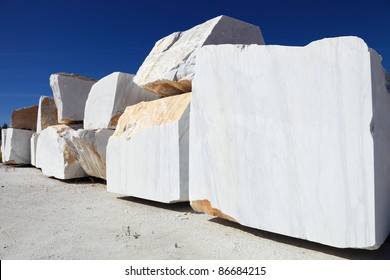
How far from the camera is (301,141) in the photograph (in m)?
1.75

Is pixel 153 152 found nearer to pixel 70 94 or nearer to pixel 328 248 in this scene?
pixel 328 248

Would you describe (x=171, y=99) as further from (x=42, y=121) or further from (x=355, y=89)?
(x=42, y=121)

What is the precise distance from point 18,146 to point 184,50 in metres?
5.90

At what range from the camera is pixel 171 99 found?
2967 millimetres

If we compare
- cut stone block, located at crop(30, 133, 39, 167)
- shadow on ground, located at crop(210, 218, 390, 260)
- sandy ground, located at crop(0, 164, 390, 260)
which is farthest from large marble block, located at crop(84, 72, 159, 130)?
cut stone block, located at crop(30, 133, 39, 167)

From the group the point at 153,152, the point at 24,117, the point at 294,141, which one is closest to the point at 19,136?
the point at 24,117

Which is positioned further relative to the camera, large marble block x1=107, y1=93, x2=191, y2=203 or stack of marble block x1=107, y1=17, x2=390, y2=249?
large marble block x1=107, y1=93, x2=191, y2=203

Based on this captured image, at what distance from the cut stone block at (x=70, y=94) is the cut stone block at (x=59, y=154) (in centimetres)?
22

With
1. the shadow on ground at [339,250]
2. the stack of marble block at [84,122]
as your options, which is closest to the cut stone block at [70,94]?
the stack of marble block at [84,122]

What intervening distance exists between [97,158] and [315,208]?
2.96 m

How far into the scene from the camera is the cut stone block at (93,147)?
391 cm

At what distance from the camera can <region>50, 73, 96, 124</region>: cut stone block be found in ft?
17.1

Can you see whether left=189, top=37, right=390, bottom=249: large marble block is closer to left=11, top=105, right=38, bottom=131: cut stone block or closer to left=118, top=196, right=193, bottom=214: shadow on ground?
left=118, top=196, right=193, bottom=214: shadow on ground

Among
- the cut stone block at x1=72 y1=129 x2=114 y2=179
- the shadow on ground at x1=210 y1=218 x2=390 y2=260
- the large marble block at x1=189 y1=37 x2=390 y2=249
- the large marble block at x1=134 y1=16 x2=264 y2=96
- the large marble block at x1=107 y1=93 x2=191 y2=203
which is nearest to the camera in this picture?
the large marble block at x1=189 y1=37 x2=390 y2=249
